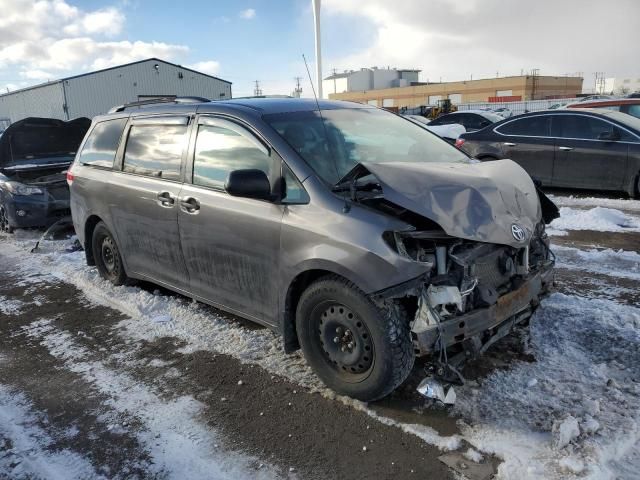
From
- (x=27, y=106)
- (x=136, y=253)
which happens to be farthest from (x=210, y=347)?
(x=27, y=106)

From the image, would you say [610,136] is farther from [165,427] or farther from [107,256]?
[165,427]

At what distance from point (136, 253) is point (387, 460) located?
10.5ft

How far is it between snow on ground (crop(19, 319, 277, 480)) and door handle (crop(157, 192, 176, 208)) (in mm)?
1318

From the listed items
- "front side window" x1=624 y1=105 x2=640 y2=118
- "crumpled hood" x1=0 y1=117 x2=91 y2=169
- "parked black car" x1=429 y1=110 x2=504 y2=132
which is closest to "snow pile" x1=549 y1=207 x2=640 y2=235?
"front side window" x1=624 y1=105 x2=640 y2=118

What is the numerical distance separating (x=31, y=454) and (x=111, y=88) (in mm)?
35045

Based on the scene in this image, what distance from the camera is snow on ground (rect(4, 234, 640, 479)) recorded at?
2678 millimetres

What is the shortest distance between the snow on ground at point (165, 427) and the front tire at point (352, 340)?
0.76 m

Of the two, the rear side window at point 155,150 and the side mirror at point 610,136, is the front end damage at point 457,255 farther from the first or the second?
the side mirror at point 610,136

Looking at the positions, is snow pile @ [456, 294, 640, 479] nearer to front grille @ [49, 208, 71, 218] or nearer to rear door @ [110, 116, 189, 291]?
rear door @ [110, 116, 189, 291]

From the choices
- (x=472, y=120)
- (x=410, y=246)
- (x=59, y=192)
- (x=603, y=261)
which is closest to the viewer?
(x=410, y=246)

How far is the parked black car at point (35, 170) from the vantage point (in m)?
8.55

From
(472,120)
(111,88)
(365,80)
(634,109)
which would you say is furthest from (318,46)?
(365,80)

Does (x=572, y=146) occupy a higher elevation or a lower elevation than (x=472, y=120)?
lower

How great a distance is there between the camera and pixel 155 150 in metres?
4.64
